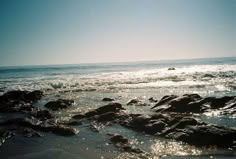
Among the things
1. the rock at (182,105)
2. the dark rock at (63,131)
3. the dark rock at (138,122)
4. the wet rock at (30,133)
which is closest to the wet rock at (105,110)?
the dark rock at (138,122)

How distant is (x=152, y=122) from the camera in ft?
53.2

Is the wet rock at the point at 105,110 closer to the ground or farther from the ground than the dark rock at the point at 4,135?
closer to the ground

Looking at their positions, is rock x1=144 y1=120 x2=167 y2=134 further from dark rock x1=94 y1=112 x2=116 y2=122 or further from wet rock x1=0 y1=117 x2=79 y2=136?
wet rock x1=0 y1=117 x2=79 y2=136

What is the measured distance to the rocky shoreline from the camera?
13031 millimetres

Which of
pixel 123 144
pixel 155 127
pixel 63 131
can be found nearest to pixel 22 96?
pixel 63 131

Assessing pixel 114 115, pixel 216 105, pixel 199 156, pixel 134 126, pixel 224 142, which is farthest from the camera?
pixel 216 105

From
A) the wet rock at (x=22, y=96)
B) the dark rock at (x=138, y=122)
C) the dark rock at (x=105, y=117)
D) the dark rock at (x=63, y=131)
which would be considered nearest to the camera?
the dark rock at (x=63, y=131)

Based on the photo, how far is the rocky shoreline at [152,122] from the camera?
13.0 meters

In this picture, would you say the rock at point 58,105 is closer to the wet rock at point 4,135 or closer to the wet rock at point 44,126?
the wet rock at point 44,126

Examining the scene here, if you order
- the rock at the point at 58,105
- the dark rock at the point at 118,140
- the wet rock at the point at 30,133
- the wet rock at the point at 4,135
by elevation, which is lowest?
the rock at the point at 58,105

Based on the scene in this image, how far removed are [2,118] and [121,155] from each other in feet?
39.0

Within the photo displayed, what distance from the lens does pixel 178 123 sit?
15.0m

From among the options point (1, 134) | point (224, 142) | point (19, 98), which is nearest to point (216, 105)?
point (224, 142)

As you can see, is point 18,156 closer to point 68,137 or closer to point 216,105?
point 68,137
